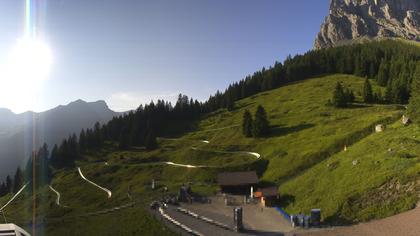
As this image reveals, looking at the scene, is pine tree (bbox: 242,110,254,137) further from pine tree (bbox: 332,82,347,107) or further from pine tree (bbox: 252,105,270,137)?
pine tree (bbox: 332,82,347,107)

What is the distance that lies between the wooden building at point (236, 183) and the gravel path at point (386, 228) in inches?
1290

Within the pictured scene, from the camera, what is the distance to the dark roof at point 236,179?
7138cm

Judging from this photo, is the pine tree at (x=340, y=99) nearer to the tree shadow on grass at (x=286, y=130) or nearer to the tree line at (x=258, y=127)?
the tree shadow on grass at (x=286, y=130)

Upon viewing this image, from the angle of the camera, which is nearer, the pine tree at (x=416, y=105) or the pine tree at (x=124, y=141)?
the pine tree at (x=416, y=105)

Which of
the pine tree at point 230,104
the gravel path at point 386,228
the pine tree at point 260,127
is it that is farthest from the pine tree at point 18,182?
the gravel path at point 386,228

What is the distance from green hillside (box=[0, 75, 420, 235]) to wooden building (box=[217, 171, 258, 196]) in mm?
3551

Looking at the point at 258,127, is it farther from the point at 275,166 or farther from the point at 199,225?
the point at 199,225

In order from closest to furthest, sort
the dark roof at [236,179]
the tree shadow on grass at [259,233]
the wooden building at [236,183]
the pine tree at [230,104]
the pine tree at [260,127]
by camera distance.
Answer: the tree shadow on grass at [259,233], the wooden building at [236,183], the dark roof at [236,179], the pine tree at [260,127], the pine tree at [230,104]

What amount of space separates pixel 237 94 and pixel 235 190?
410 feet

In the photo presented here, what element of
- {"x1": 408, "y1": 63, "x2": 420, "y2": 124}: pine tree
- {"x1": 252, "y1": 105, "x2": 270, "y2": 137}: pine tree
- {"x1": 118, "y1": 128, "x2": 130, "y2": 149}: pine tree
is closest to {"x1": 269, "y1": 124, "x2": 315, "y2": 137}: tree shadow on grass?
{"x1": 252, "y1": 105, "x2": 270, "y2": 137}: pine tree

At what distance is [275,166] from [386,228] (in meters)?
45.7

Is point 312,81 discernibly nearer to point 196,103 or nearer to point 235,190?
point 196,103

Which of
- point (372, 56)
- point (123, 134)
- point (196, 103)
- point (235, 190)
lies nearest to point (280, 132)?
point (235, 190)

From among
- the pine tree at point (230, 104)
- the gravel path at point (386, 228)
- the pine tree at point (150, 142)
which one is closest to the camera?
the gravel path at point (386, 228)
